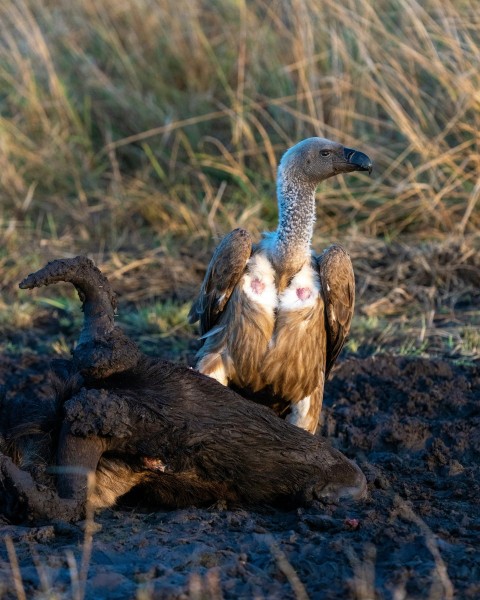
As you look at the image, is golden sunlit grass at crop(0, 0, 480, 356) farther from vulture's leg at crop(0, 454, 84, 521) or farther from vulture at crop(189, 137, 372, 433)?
vulture's leg at crop(0, 454, 84, 521)

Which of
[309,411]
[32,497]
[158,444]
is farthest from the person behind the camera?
[309,411]

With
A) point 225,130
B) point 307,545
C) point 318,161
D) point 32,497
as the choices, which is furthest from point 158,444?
point 225,130

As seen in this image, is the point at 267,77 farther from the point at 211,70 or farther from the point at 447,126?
the point at 447,126

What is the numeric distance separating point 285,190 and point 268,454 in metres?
1.61

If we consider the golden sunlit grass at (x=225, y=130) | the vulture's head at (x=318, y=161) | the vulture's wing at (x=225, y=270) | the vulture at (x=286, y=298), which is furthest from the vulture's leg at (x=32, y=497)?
the golden sunlit grass at (x=225, y=130)

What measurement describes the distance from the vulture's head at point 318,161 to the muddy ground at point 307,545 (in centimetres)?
127

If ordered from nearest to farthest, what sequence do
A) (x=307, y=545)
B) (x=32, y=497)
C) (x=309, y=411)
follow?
1. (x=307, y=545)
2. (x=32, y=497)
3. (x=309, y=411)

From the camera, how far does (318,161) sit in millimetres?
4957

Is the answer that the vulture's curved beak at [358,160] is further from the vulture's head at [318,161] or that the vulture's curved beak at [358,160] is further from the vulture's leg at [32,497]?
the vulture's leg at [32,497]

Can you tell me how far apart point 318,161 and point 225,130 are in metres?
3.68

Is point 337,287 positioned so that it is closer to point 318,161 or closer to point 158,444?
point 318,161

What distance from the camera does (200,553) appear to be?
3314 mm

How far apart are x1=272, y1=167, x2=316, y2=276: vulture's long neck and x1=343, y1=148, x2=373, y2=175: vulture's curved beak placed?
0.71 feet

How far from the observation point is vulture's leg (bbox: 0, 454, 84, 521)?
3.57m
